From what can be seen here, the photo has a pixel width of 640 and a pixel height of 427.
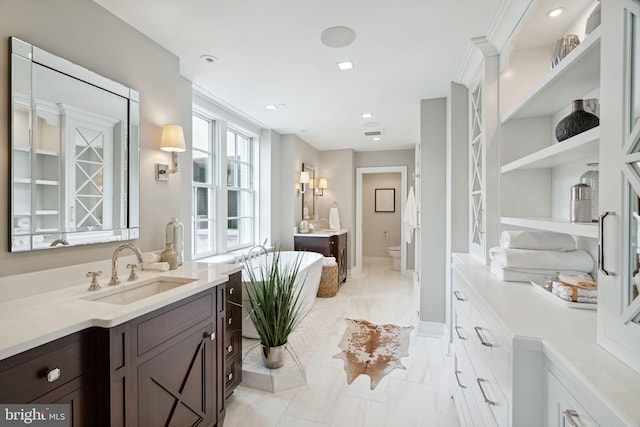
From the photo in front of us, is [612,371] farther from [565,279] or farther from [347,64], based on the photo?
[347,64]

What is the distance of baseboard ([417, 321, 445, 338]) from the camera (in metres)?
3.20

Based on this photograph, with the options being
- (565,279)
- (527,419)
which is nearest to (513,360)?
(527,419)

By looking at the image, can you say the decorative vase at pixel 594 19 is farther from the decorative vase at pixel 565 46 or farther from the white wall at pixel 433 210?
the white wall at pixel 433 210

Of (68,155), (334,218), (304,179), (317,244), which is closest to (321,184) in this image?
(334,218)

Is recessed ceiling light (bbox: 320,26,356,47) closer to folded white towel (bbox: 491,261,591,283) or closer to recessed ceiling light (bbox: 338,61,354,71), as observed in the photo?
recessed ceiling light (bbox: 338,61,354,71)

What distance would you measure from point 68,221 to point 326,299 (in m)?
3.51

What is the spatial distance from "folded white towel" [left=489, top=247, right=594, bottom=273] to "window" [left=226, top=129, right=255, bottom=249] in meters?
3.13

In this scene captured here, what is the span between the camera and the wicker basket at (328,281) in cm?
461

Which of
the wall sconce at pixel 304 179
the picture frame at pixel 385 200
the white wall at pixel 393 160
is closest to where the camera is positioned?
the wall sconce at pixel 304 179

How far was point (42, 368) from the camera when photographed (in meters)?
1.01

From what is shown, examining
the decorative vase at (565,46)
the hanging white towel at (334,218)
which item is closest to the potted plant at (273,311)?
the decorative vase at (565,46)

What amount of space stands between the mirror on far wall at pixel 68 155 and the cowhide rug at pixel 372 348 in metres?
2.07

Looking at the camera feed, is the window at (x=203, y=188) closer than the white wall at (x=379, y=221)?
Yes

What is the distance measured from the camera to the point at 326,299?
4543mm
